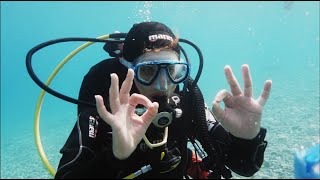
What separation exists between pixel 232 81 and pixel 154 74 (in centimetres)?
80

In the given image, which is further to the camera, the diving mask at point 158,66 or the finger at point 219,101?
the diving mask at point 158,66

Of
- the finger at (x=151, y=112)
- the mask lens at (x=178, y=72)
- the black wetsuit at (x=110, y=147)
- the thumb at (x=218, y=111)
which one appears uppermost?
the mask lens at (x=178, y=72)

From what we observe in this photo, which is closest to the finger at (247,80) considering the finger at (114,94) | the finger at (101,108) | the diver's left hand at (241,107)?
the diver's left hand at (241,107)

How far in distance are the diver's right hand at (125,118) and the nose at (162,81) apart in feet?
1.93

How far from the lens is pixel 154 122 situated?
274cm

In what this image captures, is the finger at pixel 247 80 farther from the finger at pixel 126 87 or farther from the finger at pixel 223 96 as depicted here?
the finger at pixel 126 87

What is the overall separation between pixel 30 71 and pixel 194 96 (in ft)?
5.52

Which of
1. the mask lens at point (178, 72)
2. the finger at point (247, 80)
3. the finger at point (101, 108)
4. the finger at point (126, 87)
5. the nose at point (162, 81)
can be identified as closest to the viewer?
the finger at point (101, 108)

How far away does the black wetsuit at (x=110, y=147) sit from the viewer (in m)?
2.52

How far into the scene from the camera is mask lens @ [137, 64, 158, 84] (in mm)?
2908

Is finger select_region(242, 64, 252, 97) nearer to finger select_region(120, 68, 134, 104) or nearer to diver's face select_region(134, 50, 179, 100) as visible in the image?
diver's face select_region(134, 50, 179, 100)

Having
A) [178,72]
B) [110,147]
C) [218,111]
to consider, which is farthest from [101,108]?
[178,72]

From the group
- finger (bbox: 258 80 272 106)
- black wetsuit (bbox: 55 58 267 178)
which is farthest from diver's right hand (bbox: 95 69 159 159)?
finger (bbox: 258 80 272 106)

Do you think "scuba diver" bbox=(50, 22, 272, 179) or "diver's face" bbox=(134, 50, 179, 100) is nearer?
"scuba diver" bbox=(50, 22, 272, 179)
